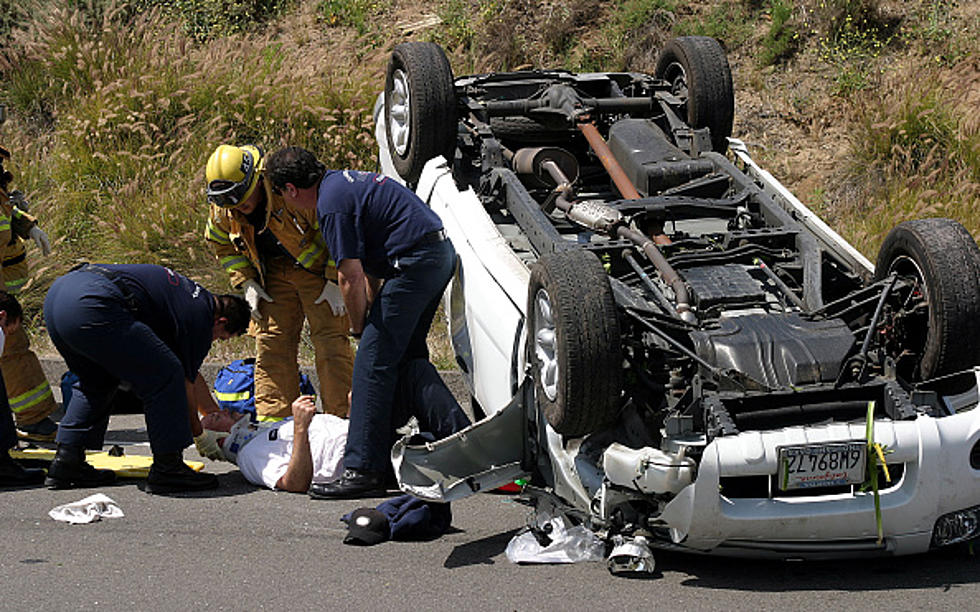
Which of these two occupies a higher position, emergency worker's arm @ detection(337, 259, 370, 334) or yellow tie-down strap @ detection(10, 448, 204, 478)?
emergency worker's arm @ detection(337, 259, 370, 334)

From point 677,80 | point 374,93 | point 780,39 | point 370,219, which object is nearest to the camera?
point 370,219

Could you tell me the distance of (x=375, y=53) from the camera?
38.6 ft

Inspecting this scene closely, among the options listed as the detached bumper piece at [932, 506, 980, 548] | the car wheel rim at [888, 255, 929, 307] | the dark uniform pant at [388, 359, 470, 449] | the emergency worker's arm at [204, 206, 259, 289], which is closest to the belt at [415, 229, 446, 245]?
the dark uniform pant at [388, 359, 470, 449]

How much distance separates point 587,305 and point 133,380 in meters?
2.45

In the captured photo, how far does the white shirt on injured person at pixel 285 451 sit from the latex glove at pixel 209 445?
0.21 m

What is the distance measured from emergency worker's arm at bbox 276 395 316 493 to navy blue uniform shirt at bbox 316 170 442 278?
2.30 feet

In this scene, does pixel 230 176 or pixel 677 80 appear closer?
pixel 230 176

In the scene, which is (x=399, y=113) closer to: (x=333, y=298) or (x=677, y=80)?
(x=333, y=298)

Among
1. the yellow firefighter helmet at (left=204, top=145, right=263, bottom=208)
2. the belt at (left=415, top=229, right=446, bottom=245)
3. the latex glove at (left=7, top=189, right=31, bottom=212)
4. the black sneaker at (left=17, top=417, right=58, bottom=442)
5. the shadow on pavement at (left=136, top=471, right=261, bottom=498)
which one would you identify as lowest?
the black sneaker at (left=17, top=417, right=58, bottom=442)

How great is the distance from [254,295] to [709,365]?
3042mm

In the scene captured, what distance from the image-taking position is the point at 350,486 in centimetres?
588

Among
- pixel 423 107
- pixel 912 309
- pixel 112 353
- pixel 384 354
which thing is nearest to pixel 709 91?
pixel 423 107

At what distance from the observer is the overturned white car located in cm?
450

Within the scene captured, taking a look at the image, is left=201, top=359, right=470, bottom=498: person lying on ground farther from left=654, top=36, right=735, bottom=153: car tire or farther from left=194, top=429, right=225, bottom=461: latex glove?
left=654, top=36, right=735, bottom=153: car tire
